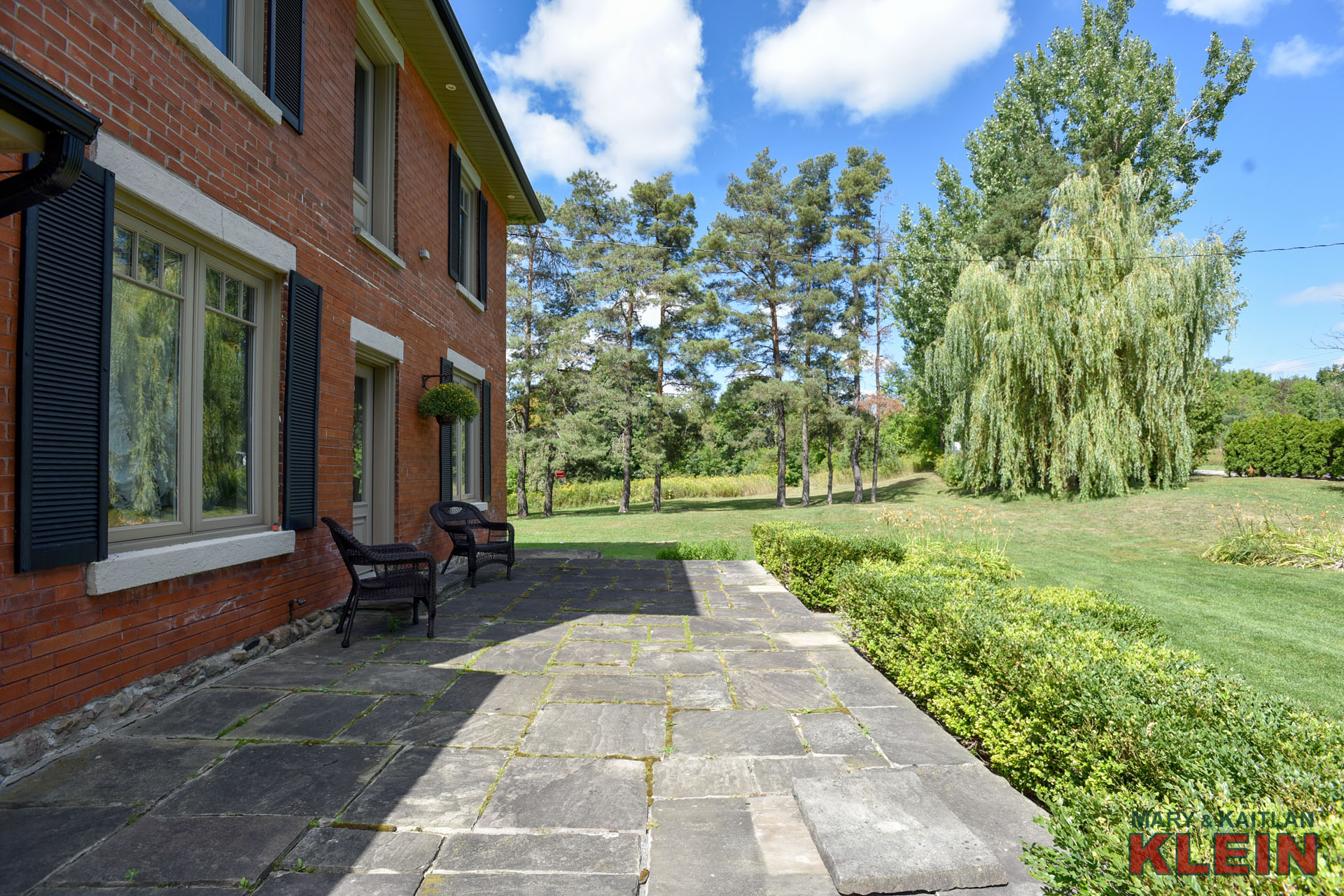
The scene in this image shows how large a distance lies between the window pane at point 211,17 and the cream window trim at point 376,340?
6.47ft

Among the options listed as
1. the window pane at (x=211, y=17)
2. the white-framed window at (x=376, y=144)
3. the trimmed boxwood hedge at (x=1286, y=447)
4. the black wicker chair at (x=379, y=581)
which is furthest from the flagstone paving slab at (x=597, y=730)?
the trimmed boxwood hedge at (x=1286, y=447)

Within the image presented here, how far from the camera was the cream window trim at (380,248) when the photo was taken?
525 centimetres

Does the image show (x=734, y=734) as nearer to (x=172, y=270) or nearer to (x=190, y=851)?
(x=190, y=851)

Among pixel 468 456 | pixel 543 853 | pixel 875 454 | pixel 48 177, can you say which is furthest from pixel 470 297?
pixel 875 454

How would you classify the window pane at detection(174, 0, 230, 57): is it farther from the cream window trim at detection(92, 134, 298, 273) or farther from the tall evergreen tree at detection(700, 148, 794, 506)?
the tall evergreen tree at detection(700, 148, 794, 506)

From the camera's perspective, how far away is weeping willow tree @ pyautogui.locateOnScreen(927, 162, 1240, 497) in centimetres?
1485

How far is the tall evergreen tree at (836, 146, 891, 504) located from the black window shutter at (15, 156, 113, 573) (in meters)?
23.0

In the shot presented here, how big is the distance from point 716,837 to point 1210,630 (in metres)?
6.13

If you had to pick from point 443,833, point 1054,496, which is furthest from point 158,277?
point 1054,496

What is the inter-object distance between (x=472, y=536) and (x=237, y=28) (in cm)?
419

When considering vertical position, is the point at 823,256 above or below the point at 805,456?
above

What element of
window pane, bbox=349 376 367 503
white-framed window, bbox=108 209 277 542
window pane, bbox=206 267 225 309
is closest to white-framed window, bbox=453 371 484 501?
window pane, bbox=349 376 367 503

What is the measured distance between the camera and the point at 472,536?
6.07 metres

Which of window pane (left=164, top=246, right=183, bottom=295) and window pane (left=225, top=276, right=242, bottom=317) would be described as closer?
window pane (left=164, top=246, right=183, bottom=295)
